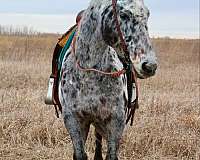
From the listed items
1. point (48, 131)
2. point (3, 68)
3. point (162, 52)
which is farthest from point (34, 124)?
point (162, 52)

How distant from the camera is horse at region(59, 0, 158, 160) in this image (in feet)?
10.6

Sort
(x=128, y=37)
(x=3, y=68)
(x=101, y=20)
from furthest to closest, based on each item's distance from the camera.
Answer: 1. (x=3, y=68)
2. (x=101, y=20)
3. (x=128, y=37)

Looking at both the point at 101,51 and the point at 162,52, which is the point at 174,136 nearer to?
the point at 101,51

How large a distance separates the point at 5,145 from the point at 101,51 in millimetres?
2937

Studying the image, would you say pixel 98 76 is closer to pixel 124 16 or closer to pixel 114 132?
pixel 114 132

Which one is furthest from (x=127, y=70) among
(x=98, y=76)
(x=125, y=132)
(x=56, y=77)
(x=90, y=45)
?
(x=125, y=132)

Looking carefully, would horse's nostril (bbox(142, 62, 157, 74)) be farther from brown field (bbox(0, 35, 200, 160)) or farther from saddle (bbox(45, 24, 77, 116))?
brown field (bbox(0, 35, 200, 160))

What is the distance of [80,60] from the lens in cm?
375

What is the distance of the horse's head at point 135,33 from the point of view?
9.59ft

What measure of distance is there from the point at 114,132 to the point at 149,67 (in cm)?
115

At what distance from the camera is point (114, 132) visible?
3.85m

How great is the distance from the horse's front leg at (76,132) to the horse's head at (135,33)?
969mm

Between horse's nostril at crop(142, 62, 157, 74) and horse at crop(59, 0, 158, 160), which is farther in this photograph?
horse at crop(59, 0, 158, 160)

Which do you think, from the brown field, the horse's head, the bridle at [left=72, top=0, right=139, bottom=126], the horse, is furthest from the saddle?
the brown field
